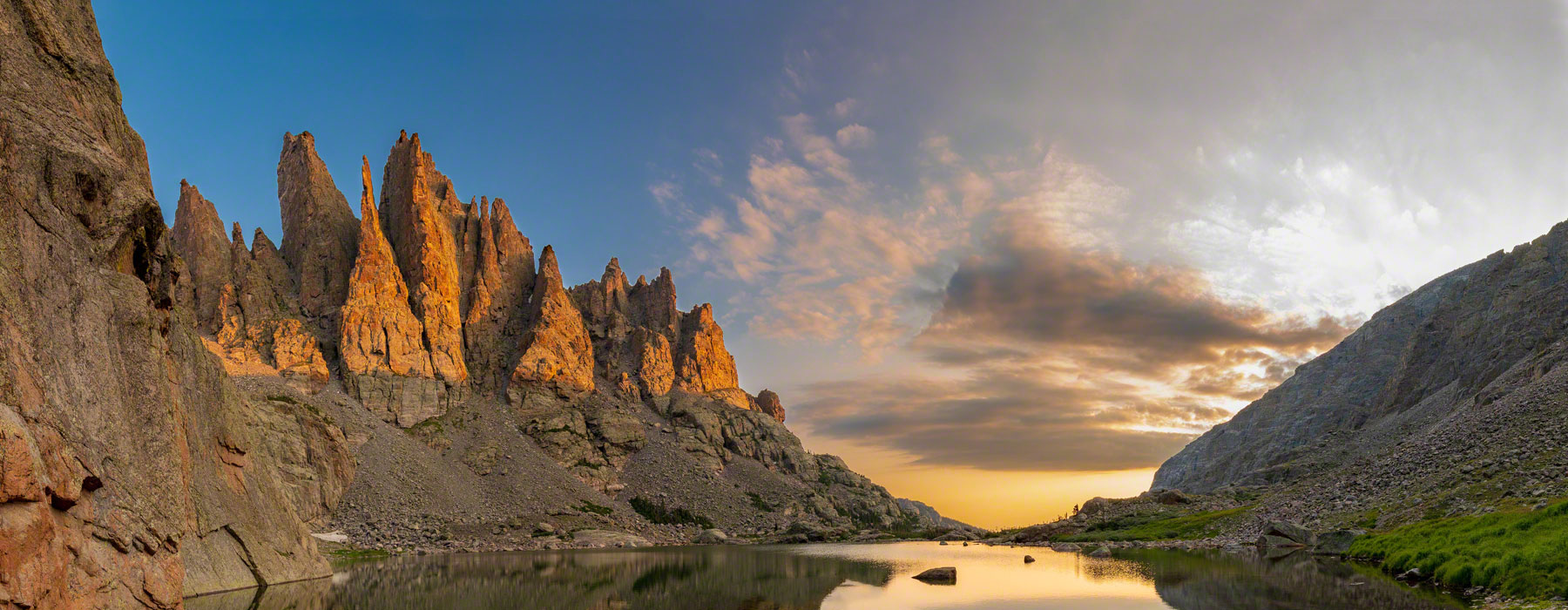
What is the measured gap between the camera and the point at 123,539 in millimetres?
24219

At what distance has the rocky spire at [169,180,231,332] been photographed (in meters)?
183

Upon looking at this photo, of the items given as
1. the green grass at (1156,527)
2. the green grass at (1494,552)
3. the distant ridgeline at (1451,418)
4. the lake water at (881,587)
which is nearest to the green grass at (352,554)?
the lake water at (881,587)

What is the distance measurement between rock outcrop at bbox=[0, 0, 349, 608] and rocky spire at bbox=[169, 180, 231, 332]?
177294 mm

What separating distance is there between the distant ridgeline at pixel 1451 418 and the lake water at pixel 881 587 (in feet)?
38.6

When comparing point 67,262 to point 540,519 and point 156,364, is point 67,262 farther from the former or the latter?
point 540,519

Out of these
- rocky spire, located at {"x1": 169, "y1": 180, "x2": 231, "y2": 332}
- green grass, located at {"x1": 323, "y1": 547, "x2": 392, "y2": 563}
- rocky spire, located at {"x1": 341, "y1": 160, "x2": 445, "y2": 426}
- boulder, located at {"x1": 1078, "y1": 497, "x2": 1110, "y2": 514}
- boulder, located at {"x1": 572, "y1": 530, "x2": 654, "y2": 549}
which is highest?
rocky spire, located at {"x1": 169, "y1": 180, "x2": 231, "y2": 332}

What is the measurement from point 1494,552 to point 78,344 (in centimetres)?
5918

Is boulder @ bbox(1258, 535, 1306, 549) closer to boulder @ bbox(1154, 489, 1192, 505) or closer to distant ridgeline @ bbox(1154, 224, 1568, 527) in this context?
distant ridgeline @ bbox(1154, 224, 1568, 527)

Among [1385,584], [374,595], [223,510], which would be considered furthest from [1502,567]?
[223,510]

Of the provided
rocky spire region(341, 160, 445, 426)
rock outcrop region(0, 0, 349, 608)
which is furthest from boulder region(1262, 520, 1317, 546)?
rocky spire region(341, 160, 445, 426)

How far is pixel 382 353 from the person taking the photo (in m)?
190

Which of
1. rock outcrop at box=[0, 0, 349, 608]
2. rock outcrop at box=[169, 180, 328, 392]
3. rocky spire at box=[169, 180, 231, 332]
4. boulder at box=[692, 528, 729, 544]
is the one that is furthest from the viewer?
rocky spire at box=[169, 180, 231, 332]

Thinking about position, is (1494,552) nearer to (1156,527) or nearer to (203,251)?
(1156,527)

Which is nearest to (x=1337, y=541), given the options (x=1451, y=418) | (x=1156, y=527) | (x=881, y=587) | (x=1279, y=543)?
(x=1279, y=543)
